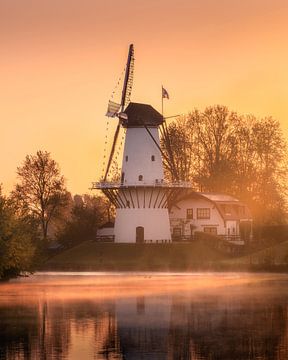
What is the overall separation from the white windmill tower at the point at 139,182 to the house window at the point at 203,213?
566 cm

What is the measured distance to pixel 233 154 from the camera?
136 m

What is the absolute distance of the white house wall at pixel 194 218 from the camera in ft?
→ 420

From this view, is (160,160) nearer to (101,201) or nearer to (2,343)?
(101,201)

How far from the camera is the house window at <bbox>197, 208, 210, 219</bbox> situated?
12875 centimetres

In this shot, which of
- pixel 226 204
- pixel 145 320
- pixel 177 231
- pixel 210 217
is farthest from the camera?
pixel 177 231

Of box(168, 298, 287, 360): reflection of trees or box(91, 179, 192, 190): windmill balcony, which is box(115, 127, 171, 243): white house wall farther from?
box(168, 298, 287, 360): reflection of trees

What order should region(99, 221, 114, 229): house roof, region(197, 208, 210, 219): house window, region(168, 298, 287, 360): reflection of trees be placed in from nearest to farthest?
region(168, 298, 287, 360): reflection of trees, region(197, 208, 210, 219): house window, region(99, 221, 114, 229): house roof

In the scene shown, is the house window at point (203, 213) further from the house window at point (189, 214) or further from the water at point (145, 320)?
the water at point (145, 320)

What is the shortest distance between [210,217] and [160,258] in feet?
56.8

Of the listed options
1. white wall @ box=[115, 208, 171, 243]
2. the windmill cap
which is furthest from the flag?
white wall @ box=[115, 208, 171, 243]

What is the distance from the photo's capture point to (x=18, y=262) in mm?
77188

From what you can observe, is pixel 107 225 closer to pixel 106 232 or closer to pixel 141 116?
pixel 106 232

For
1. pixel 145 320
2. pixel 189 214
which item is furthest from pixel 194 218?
pixel 145 320

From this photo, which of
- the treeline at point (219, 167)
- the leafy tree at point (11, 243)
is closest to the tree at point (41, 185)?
the treeline at point (219, 167)
